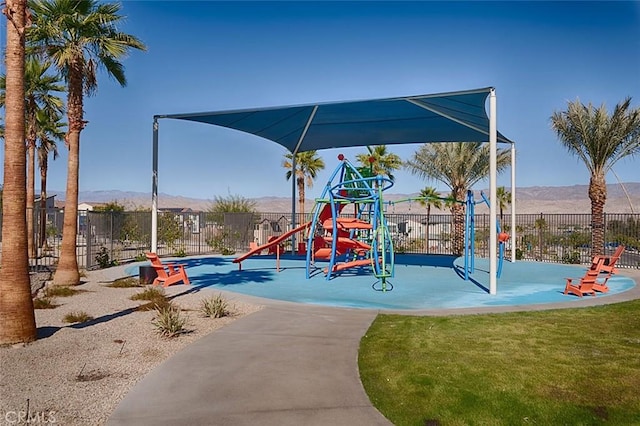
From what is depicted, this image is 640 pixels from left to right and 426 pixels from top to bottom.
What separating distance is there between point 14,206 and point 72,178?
20.0 feet

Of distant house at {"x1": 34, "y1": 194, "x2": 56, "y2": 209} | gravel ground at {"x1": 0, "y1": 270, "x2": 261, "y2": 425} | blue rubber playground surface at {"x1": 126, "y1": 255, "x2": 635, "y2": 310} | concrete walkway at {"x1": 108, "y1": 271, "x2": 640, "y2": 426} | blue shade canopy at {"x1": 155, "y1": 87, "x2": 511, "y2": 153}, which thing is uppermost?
blue shade canopy at {"x1": 155, "y1": 87, "x2": 511, "y2": 153}

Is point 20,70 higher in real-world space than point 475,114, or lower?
lower

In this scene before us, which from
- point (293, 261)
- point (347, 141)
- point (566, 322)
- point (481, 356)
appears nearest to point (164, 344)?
point (481, 356)

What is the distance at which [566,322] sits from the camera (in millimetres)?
7902

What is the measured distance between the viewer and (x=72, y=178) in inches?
484

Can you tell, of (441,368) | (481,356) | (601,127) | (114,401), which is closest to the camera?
(114,401)

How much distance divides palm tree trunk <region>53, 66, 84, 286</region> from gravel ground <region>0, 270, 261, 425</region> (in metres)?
2.96

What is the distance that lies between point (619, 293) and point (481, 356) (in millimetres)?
7496

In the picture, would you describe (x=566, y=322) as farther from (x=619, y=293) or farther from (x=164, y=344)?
(x=164, y=344)

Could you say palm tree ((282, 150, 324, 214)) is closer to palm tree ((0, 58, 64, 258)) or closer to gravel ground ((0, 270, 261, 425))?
palm tree ((0, 58, 64, 258))

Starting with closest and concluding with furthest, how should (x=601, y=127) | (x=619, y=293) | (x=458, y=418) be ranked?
(x=458, y=418)
(x=619, y=293)
(x=601, y=127)

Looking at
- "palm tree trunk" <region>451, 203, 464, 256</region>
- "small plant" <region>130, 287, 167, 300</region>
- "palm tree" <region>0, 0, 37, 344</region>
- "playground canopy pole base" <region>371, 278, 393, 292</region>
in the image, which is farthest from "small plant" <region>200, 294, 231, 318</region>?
"palm tree trunk" <region>451, 203, 464, 256</region>

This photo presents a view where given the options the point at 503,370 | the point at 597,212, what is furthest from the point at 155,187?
the point at 597,212

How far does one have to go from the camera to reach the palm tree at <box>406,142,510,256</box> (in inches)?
978
